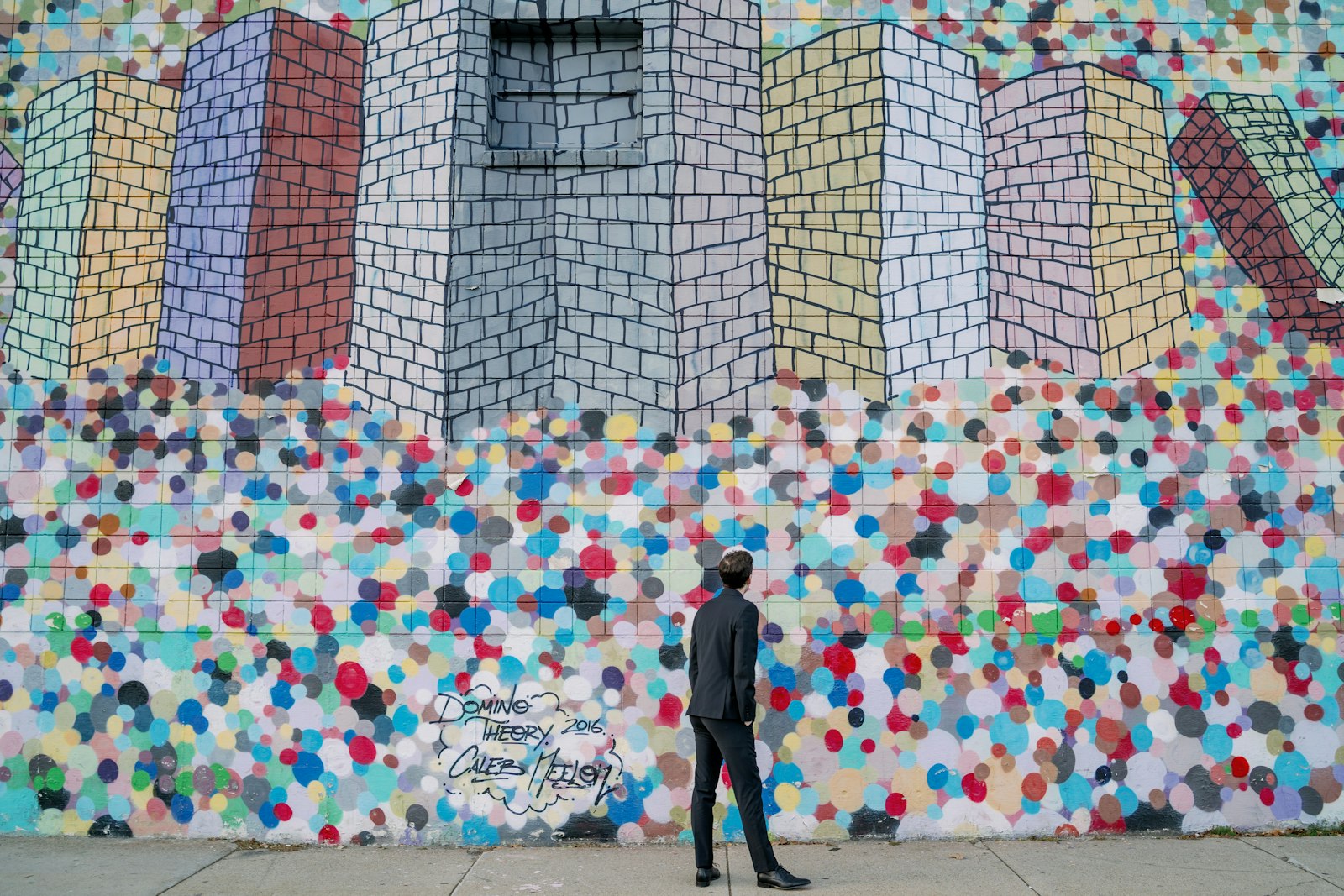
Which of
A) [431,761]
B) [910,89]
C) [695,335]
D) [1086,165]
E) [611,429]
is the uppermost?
[910,89]

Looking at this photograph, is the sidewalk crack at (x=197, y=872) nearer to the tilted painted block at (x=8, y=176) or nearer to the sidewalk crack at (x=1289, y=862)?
the tilted painted block at (x=8, y=176)

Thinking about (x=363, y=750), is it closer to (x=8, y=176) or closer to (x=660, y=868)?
(x=660, y=868)

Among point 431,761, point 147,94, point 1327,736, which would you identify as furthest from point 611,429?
point 1327,736

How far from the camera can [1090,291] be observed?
654 centimetres

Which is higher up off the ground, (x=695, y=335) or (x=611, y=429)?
(x=695, y=335)

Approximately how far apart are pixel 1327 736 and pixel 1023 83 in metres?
4.42

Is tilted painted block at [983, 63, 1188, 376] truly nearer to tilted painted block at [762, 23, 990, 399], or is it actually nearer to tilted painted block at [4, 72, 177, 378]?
tilted painted block at [762, 23, 990, 399]

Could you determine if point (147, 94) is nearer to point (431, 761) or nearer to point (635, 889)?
point (431, 761)

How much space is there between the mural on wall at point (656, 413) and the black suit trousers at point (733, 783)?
32.9 inches

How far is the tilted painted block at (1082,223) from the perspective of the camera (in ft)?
21.4

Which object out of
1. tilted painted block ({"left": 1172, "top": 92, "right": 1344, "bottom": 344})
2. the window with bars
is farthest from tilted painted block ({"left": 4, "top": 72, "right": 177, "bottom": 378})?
tilted painted block ({"left": 1172, "top": 92, "right": 1344, "bottom": 344})

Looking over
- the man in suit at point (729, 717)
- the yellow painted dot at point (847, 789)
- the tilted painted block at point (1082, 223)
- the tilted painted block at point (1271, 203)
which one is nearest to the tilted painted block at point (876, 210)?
the tilted painted block at point (1082, 223)
